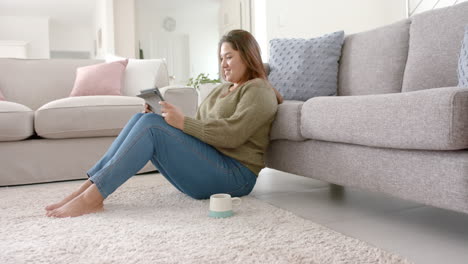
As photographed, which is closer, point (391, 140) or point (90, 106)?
point (391, 140)

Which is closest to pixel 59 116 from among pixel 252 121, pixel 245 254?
pixel 252 121

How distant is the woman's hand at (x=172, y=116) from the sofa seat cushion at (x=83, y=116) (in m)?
1.09

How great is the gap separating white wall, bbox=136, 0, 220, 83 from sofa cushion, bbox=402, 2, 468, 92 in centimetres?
671

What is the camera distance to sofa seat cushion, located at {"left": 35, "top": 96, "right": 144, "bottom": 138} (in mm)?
2609

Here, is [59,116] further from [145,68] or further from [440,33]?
[440,33]

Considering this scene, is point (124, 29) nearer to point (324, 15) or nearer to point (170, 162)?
point (324, 15)

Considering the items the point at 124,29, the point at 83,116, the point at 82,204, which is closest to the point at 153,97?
the point at 82,204

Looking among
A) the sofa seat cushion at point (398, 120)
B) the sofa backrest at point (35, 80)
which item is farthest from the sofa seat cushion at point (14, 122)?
the sofa seat cushion at point (398, 120)

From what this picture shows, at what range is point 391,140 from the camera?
55.4 inches

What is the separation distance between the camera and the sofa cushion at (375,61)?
219 centimetres

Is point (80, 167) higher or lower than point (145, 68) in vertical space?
lower

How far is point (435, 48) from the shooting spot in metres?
1.95

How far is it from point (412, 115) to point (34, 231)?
1.37 meters

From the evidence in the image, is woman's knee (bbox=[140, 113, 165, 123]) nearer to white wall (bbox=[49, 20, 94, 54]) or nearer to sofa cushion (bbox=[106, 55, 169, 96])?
sofa cushion (bbox=[106, 55, 169, 96])
